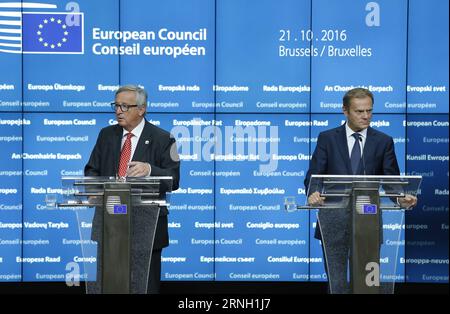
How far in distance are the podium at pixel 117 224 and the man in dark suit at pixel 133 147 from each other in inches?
21.9

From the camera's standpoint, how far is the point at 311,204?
17.2 feet

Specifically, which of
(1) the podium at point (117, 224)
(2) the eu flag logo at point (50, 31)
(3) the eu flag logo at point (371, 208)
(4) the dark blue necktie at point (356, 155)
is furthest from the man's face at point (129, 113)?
(2) the eu flag logo at point (50, 31)

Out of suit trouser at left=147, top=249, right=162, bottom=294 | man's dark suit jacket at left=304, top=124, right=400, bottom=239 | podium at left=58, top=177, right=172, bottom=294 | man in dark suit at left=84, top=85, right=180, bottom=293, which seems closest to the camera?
podium at left=58, top=177, right=172, bottom=294

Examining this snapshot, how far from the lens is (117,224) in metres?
5.07

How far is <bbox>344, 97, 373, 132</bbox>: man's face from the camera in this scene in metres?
5.96

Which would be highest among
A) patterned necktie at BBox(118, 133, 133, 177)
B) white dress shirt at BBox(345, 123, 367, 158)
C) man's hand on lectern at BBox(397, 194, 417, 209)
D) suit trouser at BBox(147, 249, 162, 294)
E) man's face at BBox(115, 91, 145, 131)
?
man's face at BBox(115, 91, 145, 131)

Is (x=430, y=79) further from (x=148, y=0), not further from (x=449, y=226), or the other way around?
(x=148, y=0)

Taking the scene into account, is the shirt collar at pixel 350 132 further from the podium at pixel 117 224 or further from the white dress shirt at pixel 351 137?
the podium at pixel 117 224

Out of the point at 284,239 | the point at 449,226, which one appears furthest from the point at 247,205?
the point at 449,226

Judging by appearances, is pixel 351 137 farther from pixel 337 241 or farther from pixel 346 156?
pixel 337 241

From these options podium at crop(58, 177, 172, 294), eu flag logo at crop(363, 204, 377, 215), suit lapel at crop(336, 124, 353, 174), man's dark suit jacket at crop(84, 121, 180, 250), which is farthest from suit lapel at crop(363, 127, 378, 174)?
podium at crop(58, 177, 172, 294)

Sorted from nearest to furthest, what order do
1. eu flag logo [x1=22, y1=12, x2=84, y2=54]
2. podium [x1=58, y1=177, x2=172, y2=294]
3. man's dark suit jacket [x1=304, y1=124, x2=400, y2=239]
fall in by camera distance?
podium [x1=58, y1=177, x2=172, y2=294], man's dark suit jacket [x1=304, y1=124, x2=400, y2=239], eu flag logo [x1=22, y1=12, x2=84, y2=54]

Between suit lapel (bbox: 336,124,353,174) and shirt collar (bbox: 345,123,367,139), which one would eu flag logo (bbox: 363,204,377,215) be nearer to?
suit lapel (bbox: 336,124,353,174)

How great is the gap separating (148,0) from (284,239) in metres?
2.52
